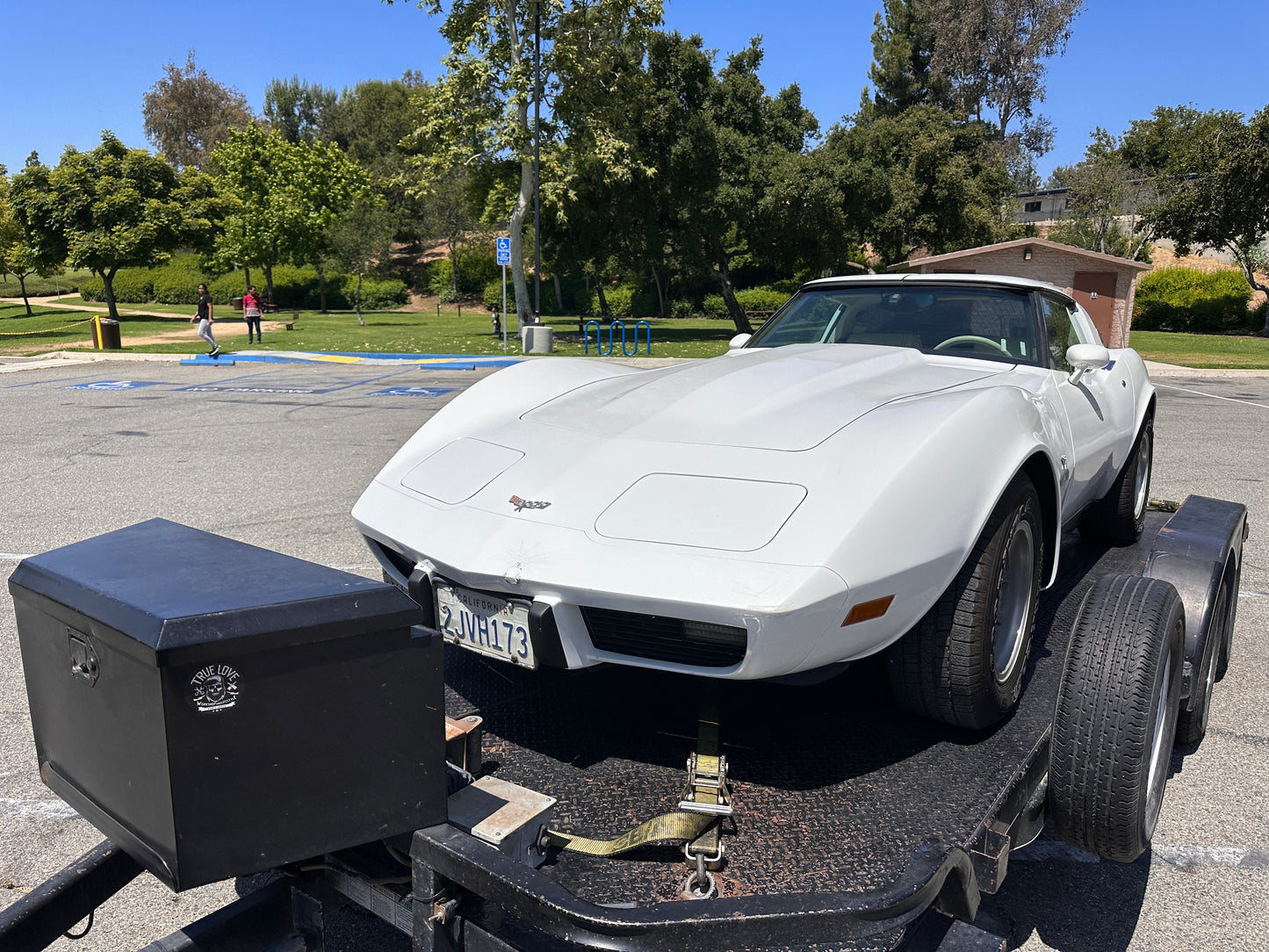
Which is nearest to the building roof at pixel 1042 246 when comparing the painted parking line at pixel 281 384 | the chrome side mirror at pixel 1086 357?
the painted parking line at pixel 281 384

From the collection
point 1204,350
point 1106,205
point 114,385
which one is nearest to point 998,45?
point 1106,205

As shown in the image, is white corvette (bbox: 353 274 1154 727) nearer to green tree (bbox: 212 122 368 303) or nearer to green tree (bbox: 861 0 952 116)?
green tree (bbox: 212 122 368 303)

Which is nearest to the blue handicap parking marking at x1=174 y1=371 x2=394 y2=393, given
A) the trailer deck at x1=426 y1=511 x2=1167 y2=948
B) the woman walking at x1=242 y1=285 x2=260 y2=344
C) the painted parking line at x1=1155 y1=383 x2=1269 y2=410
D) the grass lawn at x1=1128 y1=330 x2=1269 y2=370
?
the woman walking at x1=242 y1=285 x2=260 y2=344

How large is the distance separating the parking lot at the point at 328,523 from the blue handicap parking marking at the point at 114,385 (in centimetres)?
8

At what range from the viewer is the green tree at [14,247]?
33219mm

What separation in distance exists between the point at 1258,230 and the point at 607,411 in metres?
42.3

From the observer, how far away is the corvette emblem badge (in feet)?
7.91

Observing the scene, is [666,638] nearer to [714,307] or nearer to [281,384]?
[281,384]

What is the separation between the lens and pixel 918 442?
2.35 meters

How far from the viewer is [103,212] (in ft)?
109

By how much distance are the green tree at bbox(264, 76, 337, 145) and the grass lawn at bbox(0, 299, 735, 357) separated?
30702 mm

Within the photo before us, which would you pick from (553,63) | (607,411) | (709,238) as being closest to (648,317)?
(709,238)

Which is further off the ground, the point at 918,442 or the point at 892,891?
the point at 918,442

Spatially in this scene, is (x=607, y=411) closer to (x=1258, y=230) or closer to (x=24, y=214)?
(x=24, y=214)
